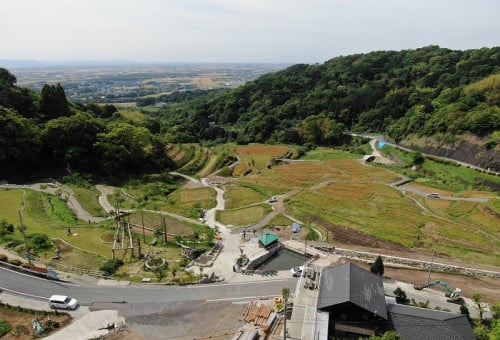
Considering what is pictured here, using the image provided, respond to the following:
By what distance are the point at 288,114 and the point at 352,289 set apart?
111465mm

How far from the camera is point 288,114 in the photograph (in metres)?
134

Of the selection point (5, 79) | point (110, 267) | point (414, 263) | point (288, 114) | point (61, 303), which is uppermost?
point (5, 79)

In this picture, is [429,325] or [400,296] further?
[400,296]

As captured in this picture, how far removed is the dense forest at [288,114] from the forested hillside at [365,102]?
0.32 meters

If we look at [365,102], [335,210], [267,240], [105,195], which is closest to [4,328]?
[267,240]

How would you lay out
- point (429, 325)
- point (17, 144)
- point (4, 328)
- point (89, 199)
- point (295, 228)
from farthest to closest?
point (17, 144)
point (89, 199)
point (295, 228)
point (4, 328)
point (429, 325)

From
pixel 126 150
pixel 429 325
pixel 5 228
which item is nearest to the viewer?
pixel 429 325

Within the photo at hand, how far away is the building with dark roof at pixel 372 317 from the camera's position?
2412 cm

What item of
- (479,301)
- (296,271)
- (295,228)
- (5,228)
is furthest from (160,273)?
(479,301)

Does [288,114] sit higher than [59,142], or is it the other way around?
[288,114]

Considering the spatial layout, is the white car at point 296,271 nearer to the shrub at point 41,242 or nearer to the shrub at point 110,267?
the shrub at point 110,267

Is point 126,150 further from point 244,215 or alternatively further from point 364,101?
point 364,101

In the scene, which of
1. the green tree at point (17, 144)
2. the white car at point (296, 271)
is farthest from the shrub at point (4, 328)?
the green tree at point (17, 144)

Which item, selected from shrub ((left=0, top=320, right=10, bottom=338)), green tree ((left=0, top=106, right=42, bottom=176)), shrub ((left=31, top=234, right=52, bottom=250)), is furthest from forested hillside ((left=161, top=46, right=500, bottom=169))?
shrub ((left=0, top=320, right=10, bottom=338))
